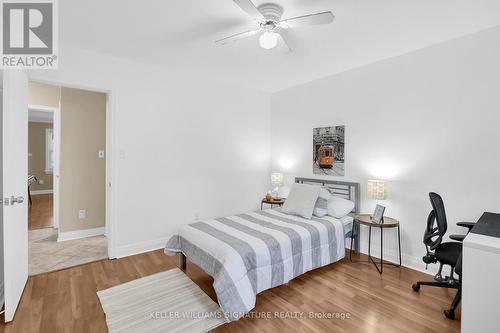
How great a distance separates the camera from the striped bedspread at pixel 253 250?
209cm

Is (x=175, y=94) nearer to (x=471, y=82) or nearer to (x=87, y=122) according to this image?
(x=87, y=122)

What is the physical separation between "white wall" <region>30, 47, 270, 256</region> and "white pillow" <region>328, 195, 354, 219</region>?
179cm

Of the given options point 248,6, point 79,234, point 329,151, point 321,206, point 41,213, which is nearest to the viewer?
point 248,6

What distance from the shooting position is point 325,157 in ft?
13.3

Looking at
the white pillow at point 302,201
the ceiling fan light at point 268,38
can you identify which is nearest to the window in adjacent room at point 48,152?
the white pillow at point 302,201

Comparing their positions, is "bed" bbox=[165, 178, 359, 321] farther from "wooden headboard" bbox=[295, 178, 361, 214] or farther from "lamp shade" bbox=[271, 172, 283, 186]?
"lamp shade" bbox=[271, 172, 283, 186]

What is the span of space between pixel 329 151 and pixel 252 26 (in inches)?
89.1

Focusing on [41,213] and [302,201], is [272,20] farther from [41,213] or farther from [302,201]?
[41,213]

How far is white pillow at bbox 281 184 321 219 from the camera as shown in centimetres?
333

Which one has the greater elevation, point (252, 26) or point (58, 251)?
point (252, 26)

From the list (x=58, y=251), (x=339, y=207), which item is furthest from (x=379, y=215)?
(x=58, y=251)

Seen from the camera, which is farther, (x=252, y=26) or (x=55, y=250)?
(x=55, y=250)

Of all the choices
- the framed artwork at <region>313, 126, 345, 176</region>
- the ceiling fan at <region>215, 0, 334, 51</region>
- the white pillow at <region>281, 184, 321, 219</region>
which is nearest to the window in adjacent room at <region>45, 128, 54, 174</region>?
the white pillow at <region>281, 184, 321, 219</region>

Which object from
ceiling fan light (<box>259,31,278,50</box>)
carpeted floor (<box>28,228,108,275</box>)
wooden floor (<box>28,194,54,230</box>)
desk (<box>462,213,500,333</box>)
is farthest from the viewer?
wooden floor (<box>28,194,54,230</box>)
